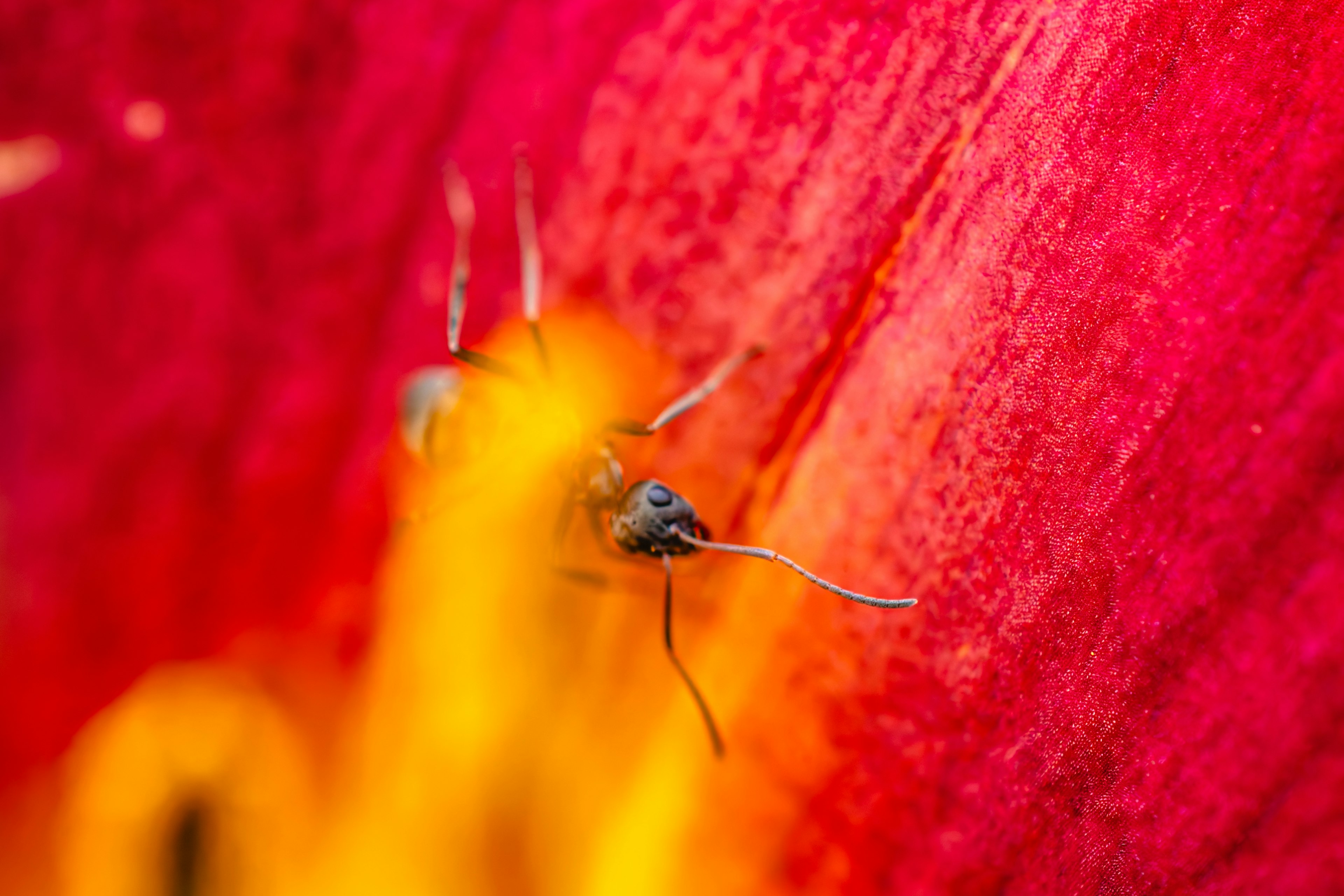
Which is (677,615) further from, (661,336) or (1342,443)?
(1342,443)

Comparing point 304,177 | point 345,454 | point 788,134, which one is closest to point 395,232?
point 304,177

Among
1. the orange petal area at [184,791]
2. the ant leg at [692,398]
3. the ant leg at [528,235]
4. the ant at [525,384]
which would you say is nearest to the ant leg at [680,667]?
the ant at [525,384]

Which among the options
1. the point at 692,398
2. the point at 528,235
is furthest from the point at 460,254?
the point at 692,398

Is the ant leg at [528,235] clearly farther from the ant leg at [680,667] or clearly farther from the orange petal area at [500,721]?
the ant leg at [680,667]

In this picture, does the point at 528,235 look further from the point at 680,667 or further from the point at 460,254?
the point at 680,667

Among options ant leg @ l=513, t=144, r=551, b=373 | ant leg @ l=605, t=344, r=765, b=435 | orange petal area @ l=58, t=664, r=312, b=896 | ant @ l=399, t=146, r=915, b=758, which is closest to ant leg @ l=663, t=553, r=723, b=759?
ant @ l=399, t=146, r=915, b=758

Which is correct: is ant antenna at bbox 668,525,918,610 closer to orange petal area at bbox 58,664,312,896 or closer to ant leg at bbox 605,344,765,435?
ant leg at bbox 605,344,765,435
